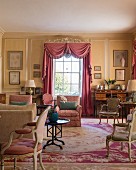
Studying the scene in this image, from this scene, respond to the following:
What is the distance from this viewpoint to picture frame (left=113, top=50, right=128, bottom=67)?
33.8 feet

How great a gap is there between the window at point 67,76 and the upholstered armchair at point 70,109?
1766 millimetres

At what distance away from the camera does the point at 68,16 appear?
26.3 ft

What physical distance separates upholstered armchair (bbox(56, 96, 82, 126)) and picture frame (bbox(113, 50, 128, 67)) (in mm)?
2579

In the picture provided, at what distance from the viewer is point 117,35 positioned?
10.4 m

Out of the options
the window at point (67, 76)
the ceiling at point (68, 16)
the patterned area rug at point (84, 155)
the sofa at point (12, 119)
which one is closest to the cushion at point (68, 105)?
the patterned area rug at point (84, 155)

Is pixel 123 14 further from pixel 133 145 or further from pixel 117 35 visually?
pixel 133 145

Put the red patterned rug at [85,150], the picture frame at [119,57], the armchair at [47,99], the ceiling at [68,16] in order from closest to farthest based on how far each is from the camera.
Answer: the red patterned rug at [85,150]
the ceiling at [68,16]
the armchair at [47,99]
the picture frame at [119,57]

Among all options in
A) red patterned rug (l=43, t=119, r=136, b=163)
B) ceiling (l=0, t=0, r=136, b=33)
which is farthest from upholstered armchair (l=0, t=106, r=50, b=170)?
ceiling (l=0, t=0, r=136, b=33)

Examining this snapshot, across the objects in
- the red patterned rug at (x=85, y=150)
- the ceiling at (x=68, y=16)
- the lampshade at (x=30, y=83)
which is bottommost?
the red patterned rug at (x=85, y=150)

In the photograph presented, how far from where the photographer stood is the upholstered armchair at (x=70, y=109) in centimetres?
776

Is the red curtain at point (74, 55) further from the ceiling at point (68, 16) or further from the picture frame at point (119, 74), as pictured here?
the picture frame at point (119, 74)

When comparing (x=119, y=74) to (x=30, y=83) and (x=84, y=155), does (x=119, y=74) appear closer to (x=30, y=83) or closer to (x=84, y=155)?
(x=30, y=83)

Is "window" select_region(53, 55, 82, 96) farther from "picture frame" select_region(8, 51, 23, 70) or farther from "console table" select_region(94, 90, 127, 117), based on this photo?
"picture frame" select_region(8, 51, 23, 70)

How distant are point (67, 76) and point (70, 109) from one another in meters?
2.48
